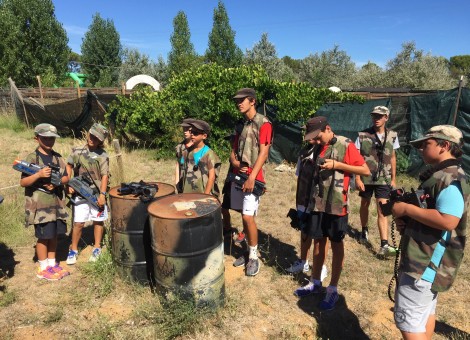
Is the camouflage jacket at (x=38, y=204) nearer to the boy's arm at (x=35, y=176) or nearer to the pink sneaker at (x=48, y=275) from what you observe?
the boy's arm at (x=35, y=176)

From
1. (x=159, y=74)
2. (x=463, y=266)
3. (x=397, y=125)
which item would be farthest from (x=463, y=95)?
(x=159, y=74)

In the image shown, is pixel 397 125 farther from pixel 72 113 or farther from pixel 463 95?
pixel 72 113

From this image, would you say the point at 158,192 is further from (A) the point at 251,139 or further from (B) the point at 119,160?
(B) the point at 119,160

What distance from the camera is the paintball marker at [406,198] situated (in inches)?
78.7

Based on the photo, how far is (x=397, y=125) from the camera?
7848mm

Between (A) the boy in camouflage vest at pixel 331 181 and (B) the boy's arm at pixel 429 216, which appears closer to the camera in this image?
(B) the boy's arm at pixel 429 216

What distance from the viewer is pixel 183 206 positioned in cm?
303

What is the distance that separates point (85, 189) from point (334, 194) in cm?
278

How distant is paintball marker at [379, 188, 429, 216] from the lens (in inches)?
78.7

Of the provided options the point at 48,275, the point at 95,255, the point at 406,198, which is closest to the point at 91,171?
the point at 95,255

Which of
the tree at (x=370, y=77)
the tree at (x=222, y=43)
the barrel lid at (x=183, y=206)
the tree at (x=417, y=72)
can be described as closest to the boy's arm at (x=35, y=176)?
the barrel lid at (x=183, y=206)

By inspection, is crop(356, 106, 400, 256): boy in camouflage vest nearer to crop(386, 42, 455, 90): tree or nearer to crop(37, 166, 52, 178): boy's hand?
crop(37, 166, 52, 178): boy's hand

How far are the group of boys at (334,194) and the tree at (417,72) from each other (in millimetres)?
27031

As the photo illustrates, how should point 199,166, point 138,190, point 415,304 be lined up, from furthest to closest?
point 199,166, point 138,190, point 415,304
